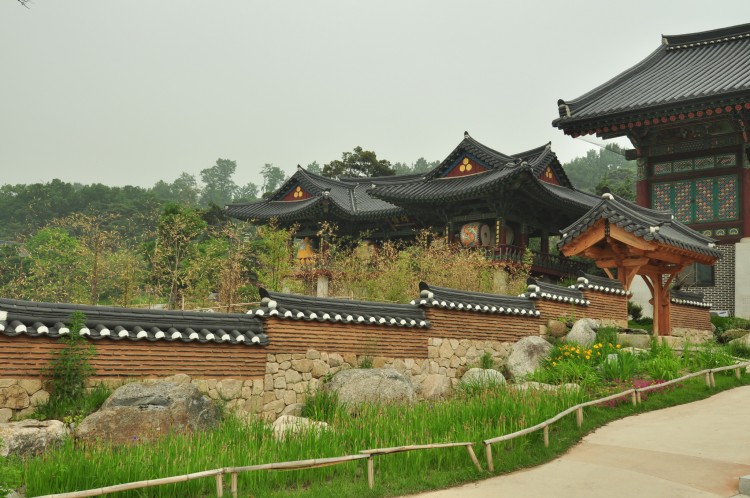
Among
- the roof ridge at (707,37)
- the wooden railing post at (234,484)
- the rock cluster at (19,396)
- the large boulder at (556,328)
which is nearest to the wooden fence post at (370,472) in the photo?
the wooden railing post at (234,484)

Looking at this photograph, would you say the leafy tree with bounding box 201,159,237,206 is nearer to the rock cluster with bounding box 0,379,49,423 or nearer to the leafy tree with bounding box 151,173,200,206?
the leafy tree with bounding box 151,173,200,206

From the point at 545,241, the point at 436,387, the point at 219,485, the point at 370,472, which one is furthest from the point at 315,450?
the point at 545,241

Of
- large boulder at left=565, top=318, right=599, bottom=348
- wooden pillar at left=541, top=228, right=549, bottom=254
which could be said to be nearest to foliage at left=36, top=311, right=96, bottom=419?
large boulder at left=565, top=318, right=599, bottom=348

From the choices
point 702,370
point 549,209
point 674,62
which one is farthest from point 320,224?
point 702,370

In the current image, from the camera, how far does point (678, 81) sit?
23578 millimetres

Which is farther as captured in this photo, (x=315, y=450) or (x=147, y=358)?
(x=147, y=358)

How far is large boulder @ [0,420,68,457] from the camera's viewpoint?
7.18m

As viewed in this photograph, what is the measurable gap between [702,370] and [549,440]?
470 centimetres

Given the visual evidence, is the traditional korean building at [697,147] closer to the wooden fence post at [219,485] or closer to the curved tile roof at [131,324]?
the curved tile roof at [131,324]

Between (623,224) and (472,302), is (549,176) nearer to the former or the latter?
(623,224)

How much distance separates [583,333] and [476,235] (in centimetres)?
1206

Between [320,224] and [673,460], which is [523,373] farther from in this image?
[320,224]

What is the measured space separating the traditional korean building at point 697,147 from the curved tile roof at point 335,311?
12.4 m

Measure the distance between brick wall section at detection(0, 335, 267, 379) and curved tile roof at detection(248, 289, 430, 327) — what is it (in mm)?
668
